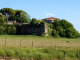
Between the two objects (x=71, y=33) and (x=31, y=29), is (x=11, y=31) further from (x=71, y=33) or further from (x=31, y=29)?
(x=71, y=33)

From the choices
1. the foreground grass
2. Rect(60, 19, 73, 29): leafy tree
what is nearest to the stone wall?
Rect(60, 19, 73, 29): leafy tree

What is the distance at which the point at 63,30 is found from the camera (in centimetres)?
4878

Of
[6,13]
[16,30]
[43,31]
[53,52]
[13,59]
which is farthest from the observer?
[6,13]

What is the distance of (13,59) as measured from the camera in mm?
14445

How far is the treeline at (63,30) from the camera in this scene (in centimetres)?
4756

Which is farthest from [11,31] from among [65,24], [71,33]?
[71,33]

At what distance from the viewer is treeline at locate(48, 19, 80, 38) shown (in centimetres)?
4756

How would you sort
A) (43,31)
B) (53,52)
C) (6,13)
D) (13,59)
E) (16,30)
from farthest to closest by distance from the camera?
(6,13)
(16,30)
(43,31)
(53,52)
(13,59)

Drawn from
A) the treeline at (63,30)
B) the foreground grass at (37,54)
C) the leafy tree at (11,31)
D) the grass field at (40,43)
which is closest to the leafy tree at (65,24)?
the treeline at (63,30)

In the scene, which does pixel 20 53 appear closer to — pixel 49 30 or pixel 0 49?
pixel 0 49

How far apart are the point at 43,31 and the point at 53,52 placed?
3155 cm

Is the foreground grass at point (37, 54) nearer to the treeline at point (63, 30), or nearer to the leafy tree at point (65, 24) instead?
the treeline at point (63, 30)

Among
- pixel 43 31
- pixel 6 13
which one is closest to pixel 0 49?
pixel 43 31

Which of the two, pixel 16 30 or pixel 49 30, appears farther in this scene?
pixel 16 30
